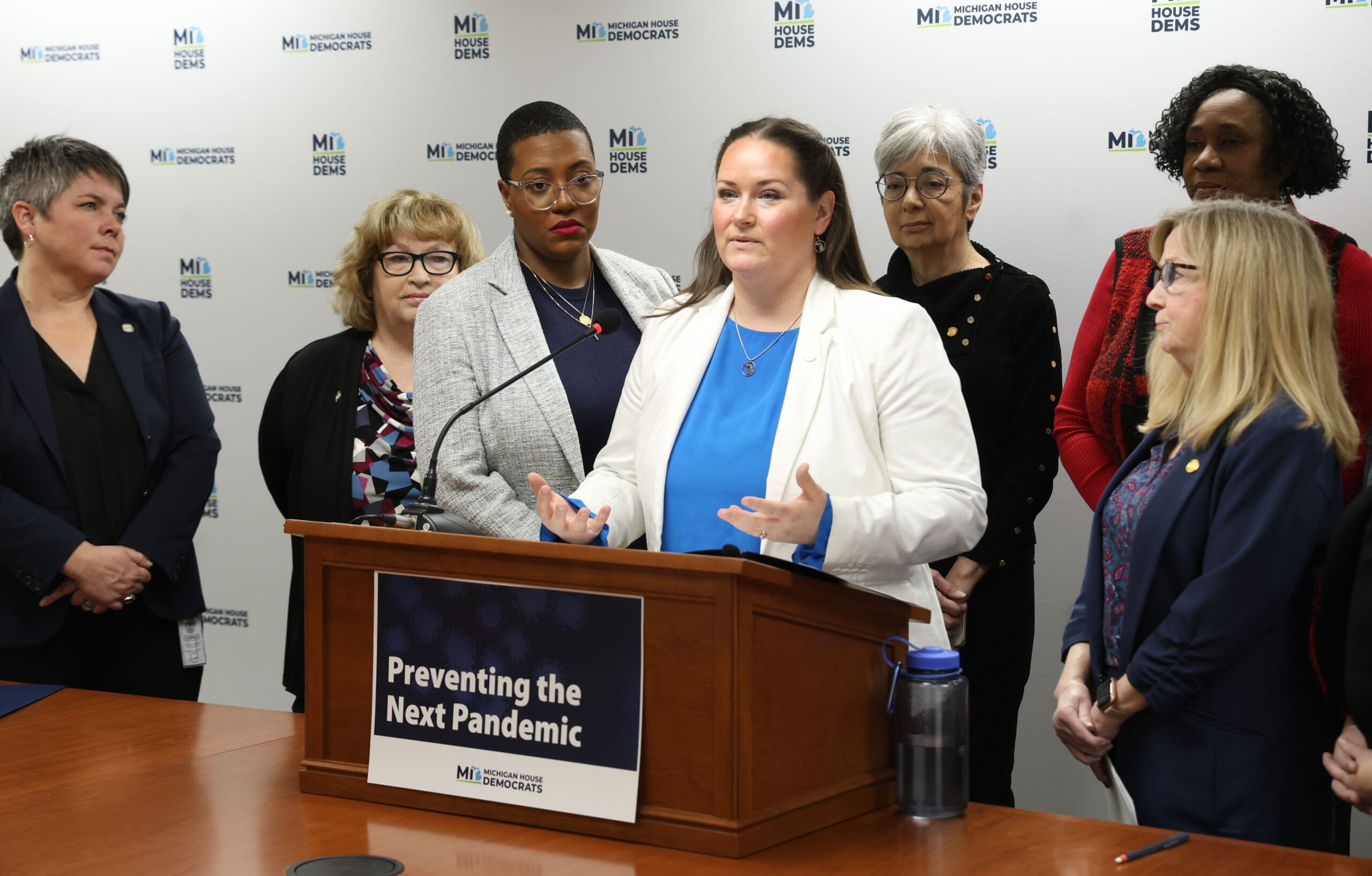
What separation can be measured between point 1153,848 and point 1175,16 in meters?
2.53

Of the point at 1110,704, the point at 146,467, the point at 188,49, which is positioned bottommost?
the point at 1110,704

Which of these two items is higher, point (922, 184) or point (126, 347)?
point (922, 184)

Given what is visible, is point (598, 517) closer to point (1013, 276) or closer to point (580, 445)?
point (580, 445)

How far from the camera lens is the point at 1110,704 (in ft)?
6.32

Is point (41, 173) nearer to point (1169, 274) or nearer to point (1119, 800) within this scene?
point (1169, 274)

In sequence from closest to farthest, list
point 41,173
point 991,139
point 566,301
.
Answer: point 566,301 < point 41,173 < point 991,139

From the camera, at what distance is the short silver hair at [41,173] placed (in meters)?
2.98

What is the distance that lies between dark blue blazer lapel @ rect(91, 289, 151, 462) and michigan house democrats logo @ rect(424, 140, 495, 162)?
4.61 feet

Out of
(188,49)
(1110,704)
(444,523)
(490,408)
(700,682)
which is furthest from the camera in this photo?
(188,49)

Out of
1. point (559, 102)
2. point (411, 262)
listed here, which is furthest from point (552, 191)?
point (559, 102)

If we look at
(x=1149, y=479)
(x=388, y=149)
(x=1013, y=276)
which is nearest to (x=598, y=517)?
(x=1149, y=479)

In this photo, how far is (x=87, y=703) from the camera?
2.20m

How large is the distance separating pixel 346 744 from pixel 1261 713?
4.18ft

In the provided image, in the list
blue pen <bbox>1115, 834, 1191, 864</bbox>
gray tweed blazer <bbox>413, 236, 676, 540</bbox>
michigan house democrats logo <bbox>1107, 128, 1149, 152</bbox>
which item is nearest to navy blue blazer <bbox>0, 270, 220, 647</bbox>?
gray tweed blazer <bbox>413, 236, 676, 540</bbox>
